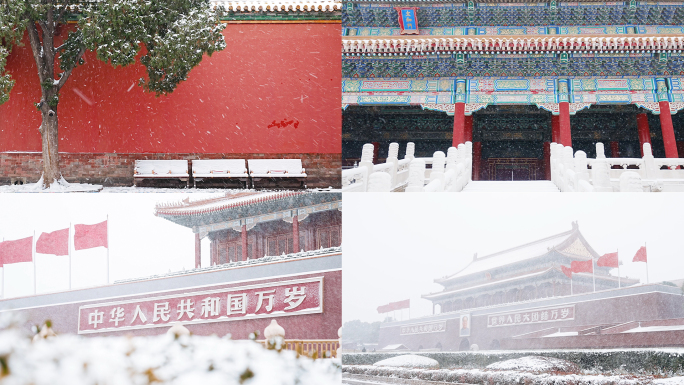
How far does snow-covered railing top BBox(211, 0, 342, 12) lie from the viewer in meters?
8.42

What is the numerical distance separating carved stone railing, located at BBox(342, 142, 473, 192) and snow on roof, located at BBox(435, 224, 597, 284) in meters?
0.71

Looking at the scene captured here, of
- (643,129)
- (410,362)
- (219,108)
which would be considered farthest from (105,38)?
(643,129)

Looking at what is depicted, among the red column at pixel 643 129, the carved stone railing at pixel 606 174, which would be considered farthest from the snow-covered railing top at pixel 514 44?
the carved stone railing at pixel 606 174

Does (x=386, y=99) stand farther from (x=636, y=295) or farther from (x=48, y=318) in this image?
(x=48, y=318)

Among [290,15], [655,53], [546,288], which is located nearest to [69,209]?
[546,288]

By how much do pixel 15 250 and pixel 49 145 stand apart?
4.86 metres

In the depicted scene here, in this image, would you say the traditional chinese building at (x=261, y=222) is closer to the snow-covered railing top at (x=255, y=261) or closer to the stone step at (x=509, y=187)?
the snow-covered railing top at (x=255, y=261)

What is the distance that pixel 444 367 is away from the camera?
3.94m

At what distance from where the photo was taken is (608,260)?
3.72 m

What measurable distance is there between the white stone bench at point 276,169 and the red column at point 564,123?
3.50 meters

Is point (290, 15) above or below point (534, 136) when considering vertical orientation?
above

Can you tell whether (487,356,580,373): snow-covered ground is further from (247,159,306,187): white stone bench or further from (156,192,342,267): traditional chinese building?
(247,159,306,187): white stone bench

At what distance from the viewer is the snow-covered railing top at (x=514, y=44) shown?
8.20 meters

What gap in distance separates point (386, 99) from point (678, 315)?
5.85m
